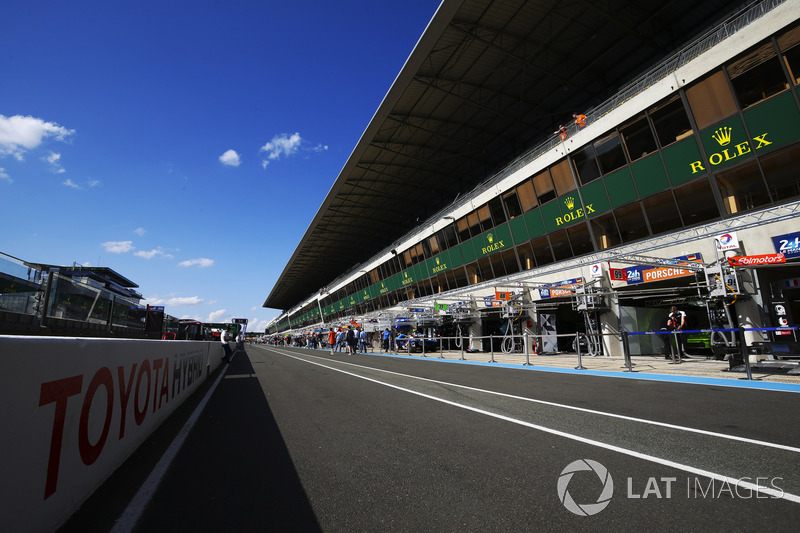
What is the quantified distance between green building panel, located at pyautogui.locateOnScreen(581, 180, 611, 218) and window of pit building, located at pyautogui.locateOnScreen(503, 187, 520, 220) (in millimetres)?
4477

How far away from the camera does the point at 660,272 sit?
49.6 ft

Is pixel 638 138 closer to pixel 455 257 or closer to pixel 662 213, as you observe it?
pixel 662 213

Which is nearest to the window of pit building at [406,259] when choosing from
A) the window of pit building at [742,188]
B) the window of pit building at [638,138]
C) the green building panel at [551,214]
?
the green building panel at [551,214]

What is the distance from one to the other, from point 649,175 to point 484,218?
11.0 m

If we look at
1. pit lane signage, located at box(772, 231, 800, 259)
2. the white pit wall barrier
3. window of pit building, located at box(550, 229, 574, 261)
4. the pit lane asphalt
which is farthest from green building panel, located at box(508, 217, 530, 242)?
the white pit wall barrier

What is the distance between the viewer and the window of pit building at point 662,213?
52.0ft

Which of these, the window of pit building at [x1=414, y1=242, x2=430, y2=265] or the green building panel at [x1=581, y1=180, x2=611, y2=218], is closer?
the green building panel at [x1=581, y1=180, x2=611, y2=218]

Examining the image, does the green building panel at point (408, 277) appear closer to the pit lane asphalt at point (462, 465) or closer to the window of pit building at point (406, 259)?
the window of pit building at point (406, 259)

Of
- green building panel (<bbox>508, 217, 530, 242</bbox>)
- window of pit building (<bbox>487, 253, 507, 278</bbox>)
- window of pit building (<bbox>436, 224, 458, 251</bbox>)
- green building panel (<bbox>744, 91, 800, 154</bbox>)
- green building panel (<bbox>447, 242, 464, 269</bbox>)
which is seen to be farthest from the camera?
window of pit building (<bbox>436, 224, 458, 251</bbox>)

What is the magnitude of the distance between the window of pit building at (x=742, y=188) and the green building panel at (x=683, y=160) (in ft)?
2.83

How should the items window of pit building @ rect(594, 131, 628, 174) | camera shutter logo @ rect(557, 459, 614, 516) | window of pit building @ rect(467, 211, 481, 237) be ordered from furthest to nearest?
window of pit building @ rect(467, 211, 481, 237)
window of pit building @ rect(594, 131, 628, 174)
camera shutter logo @ rect(557, 459, 614, 516)

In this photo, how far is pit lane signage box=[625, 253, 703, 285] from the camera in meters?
14.2

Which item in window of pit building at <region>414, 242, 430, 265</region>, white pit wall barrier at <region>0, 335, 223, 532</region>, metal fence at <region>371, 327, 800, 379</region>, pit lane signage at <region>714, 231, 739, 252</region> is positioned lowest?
metal fence at <region>371, 327, 800, 379</region>

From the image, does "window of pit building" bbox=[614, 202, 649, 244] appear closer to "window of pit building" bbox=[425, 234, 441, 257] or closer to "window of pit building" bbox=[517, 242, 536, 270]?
"window of pit building" bbox=[517, 242, 536, 270]
